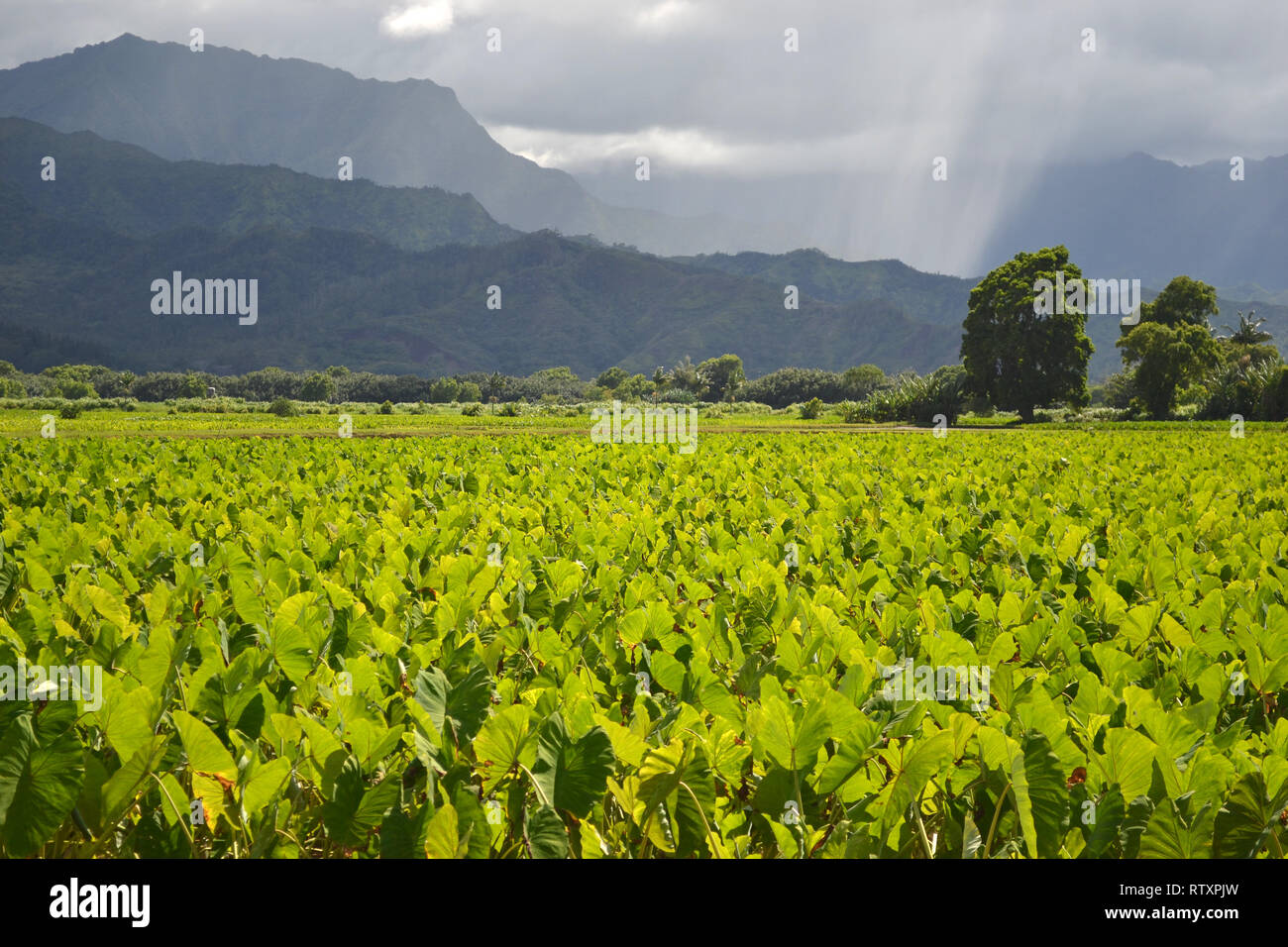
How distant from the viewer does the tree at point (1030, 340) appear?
4694cm

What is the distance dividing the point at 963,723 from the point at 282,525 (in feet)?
14.9

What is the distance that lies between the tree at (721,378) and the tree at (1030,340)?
163 ft

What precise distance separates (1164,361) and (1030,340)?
21.7 feet

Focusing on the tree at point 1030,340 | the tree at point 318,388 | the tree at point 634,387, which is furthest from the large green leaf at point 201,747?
the tree at point 634,387

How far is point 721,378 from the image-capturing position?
400ft

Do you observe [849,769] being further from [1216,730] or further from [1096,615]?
[1096,615]

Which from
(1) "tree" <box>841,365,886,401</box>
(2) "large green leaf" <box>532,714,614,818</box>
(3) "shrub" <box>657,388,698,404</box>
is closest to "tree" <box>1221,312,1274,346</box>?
(1) "tree" <box>841,365,886,401</box>

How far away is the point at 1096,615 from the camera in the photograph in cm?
299

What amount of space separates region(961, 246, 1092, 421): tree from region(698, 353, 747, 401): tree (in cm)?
4976

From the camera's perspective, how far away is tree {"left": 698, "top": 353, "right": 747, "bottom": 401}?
348 ft

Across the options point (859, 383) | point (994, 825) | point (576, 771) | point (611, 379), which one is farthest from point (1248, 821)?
point (611, 379)

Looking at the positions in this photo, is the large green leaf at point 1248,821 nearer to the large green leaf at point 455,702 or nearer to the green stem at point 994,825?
the green stem at point 994,825
